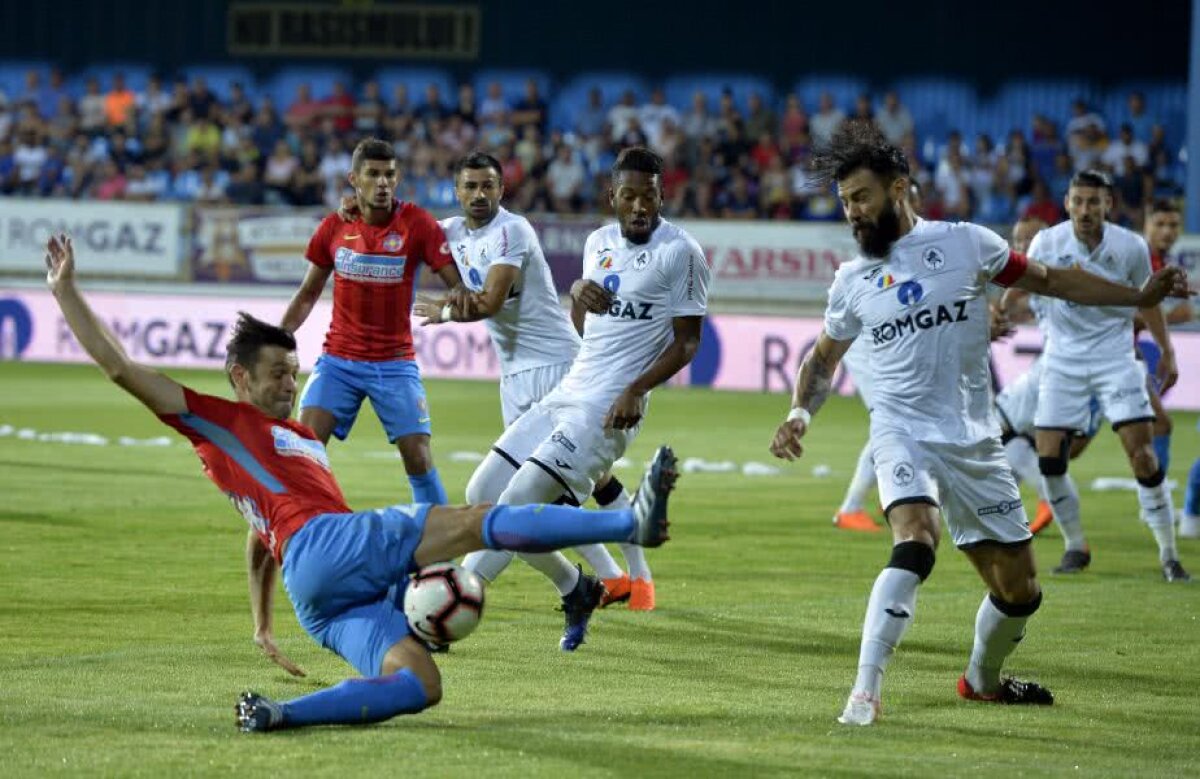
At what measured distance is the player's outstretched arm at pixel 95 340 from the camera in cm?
639

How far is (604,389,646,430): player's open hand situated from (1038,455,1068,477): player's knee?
12.4 ft

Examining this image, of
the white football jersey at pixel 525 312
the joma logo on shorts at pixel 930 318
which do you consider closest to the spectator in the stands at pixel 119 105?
the white football jersey at pixel 525 312

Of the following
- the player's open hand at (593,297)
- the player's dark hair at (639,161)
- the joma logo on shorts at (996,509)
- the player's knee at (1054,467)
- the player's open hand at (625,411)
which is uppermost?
the player's dark hair at (639,161)

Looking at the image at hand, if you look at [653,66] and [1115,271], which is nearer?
[1115,271]

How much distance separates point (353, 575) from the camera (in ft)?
21.5

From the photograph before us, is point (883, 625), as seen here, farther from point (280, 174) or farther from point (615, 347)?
point (280, 174)

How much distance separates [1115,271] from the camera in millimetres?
11336

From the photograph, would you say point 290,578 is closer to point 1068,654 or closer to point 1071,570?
point 1068,654

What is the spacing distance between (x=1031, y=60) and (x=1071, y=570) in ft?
75.6

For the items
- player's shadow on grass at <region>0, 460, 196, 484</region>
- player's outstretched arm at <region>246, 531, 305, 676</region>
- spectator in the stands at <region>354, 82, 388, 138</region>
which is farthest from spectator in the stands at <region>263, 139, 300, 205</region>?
player's outstretched arm at <region>246, 531, 305, 676</region>

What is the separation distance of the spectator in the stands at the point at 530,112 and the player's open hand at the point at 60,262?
2486 centimetres

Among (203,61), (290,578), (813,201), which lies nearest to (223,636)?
(290,578)

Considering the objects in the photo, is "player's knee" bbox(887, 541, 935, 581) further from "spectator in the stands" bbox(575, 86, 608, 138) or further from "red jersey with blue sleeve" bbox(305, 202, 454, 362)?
"spectator in the stands" bbox(575, 86, 608, 138)

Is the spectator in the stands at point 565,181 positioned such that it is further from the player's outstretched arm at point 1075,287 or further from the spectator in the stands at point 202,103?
the player's outstretched arm at point 1075,287
